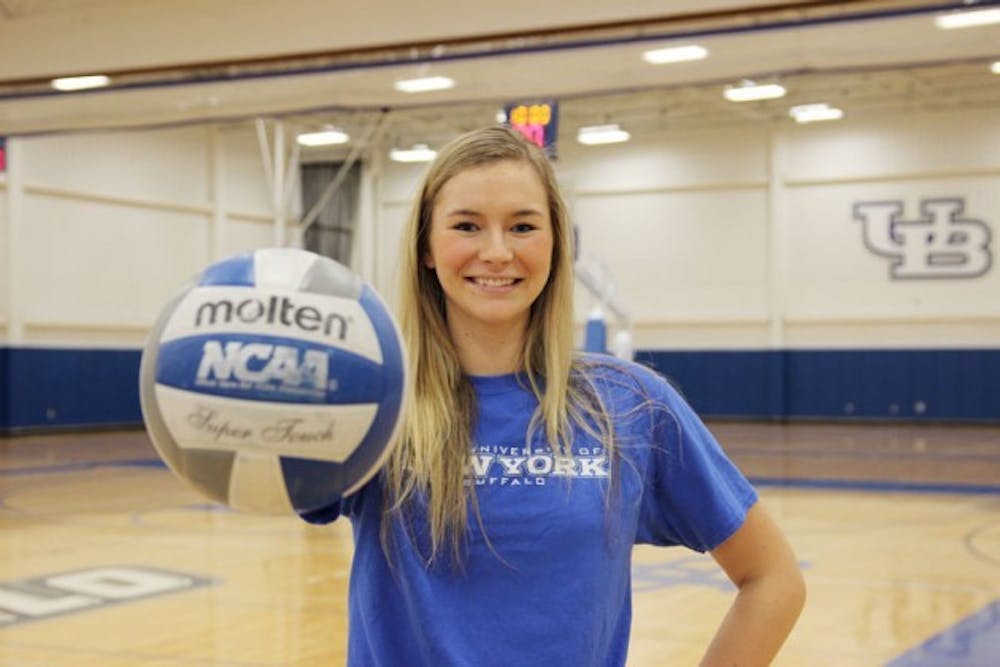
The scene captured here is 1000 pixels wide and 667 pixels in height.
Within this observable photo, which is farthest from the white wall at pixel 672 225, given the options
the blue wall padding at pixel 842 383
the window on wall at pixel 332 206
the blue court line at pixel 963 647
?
the blue court line at pixel 963 647

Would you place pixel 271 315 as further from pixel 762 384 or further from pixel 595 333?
pixel 762 384

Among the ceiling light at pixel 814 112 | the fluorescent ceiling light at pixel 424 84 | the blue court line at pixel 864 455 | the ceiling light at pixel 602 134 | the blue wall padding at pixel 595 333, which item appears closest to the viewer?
the fluorescent ceiling light at pixel 424 84

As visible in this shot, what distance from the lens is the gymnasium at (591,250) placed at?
6.24 m

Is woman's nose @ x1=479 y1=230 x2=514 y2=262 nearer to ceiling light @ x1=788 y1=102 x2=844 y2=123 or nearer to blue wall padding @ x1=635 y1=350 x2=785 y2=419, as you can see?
ceiling light @ x1=788 y1=102 x2=844 y2=123

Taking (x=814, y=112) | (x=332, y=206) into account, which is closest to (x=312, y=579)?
(x=814, y=112)

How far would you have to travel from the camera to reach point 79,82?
13.1 meters

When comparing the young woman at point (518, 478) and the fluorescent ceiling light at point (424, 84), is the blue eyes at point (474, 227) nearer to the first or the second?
the young woman at point (518, 478)

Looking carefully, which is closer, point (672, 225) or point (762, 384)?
point (762, 384)

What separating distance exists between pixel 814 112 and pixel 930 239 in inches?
104

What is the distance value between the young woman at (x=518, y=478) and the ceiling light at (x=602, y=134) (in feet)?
62.4

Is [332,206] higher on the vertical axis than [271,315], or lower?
higher

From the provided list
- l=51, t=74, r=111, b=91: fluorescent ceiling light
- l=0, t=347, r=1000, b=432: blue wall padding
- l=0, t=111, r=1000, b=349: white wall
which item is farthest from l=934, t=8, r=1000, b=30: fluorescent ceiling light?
l=0, t=347, r=1000, b=432: blue wall padding

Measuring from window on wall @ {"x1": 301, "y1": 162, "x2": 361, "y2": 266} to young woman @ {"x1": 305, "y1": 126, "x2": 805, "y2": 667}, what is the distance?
21.5 meters

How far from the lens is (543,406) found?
1830 millimetres
